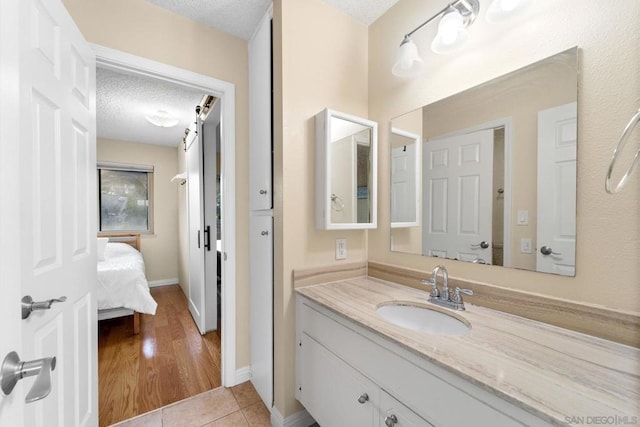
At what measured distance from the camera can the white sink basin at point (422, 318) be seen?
1.09 meters

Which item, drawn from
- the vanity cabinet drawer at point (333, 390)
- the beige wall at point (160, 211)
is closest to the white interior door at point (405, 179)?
the vanity cabinet drawer at point (333, 390)

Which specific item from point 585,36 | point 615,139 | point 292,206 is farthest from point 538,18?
point 292,206

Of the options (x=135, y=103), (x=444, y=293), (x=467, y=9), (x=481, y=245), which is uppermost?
(x=135, y=103)

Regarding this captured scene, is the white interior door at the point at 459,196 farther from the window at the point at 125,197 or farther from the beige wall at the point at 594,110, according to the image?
the window at the point at 125,197

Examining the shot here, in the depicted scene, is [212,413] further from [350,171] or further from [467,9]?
[467,9]

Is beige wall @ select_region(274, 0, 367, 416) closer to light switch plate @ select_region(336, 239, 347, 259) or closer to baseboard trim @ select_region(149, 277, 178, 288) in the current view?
light switch plate @ select_region(336, 239, 347, 259)

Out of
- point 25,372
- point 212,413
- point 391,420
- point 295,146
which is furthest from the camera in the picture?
point 212,413

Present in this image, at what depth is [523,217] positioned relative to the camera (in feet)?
3.43

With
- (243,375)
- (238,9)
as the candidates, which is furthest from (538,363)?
(238,9)

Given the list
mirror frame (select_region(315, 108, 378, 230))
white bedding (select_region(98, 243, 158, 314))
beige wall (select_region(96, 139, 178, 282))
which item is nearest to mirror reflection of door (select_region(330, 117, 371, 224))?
mirror frame (select_region(315, 108, 378, 230))

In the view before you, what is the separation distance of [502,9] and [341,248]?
4.36 ft

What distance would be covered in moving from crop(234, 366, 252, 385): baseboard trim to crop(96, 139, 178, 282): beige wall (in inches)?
130

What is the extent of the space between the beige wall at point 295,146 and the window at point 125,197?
13.4ft

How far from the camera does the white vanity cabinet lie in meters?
0.66
